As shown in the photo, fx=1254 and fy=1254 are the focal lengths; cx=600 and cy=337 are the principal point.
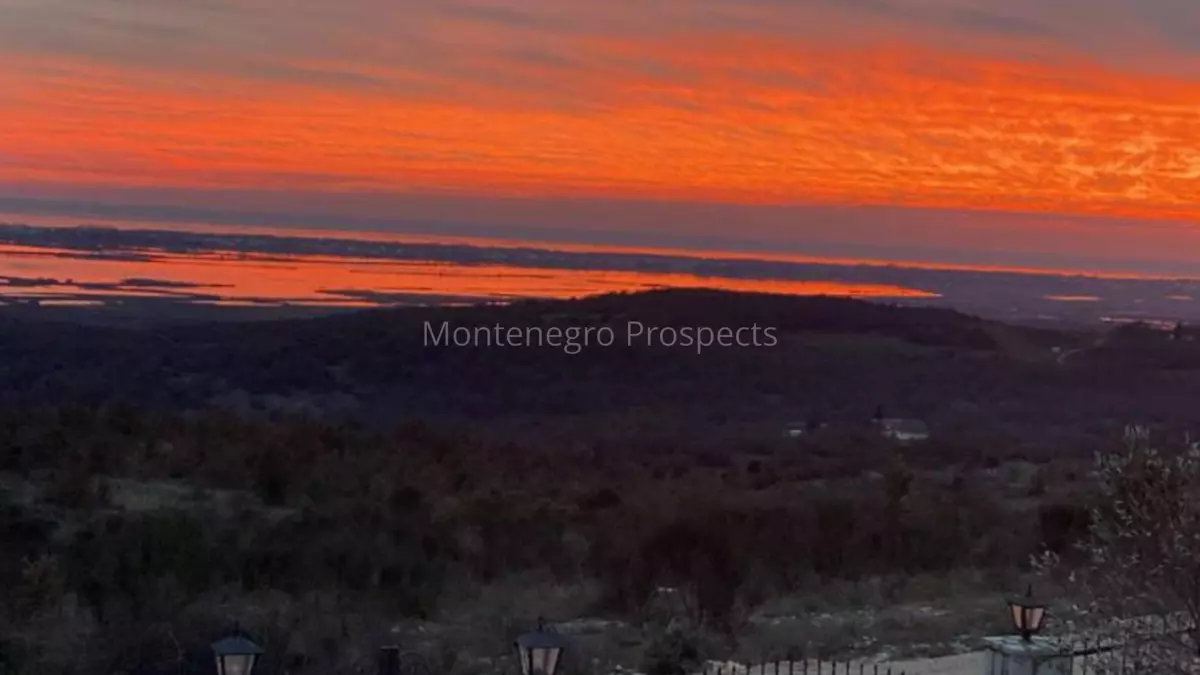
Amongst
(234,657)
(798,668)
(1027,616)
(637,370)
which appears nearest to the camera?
(234,657)

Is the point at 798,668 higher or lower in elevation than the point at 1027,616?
lower

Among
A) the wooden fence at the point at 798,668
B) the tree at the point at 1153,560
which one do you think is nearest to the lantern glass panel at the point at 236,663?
the wooden fence at the point at 798,668

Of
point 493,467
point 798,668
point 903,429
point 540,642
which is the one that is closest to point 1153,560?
point 798,668

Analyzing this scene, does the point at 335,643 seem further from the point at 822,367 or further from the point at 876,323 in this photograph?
the point at 876,323

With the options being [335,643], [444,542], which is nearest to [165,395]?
[444,542]

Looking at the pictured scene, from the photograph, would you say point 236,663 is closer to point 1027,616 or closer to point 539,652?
point 539,652

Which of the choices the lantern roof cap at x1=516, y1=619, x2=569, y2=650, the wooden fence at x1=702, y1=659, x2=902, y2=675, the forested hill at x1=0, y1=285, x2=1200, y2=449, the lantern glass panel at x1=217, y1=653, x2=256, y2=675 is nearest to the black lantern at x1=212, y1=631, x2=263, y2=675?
the lantern glass panel at x1=217, y1=653, x2=256, y2=675

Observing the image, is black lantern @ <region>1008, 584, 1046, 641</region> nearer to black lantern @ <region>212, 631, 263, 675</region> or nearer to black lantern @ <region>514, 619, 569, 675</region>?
black lantern @ <region>514, 619, 569, 675</region>
